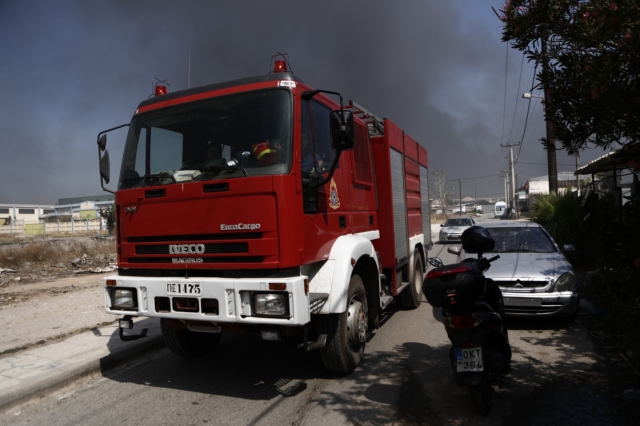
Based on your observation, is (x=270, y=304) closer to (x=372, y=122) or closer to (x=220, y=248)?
(x=220, y=248)

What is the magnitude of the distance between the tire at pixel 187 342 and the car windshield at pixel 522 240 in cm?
477

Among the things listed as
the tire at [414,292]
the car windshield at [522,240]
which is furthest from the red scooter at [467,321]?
the car windshield at [522,240]

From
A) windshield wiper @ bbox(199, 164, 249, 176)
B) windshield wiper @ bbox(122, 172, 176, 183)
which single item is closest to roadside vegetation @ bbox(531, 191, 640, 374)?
windshield wiper @ bbox(199, 164, 249, 176)

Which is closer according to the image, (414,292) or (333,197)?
(333,197)

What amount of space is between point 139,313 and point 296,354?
6.69 ft

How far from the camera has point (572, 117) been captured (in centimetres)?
412

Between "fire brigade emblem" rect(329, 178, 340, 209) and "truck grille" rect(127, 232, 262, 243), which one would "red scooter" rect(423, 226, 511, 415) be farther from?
"truck grille" rect(127, 232, 262, 243)

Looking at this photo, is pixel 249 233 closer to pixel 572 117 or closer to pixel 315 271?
pixel 315 271

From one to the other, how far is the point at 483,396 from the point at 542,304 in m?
2.92

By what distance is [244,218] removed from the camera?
4016 mm

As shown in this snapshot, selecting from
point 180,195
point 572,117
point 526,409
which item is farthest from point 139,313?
point 572,117

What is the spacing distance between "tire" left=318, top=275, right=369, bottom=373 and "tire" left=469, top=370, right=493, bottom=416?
131 cm

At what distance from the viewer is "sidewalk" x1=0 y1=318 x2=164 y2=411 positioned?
462 centimetres

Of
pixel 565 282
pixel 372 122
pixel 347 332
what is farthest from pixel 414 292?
pixel 347 332
